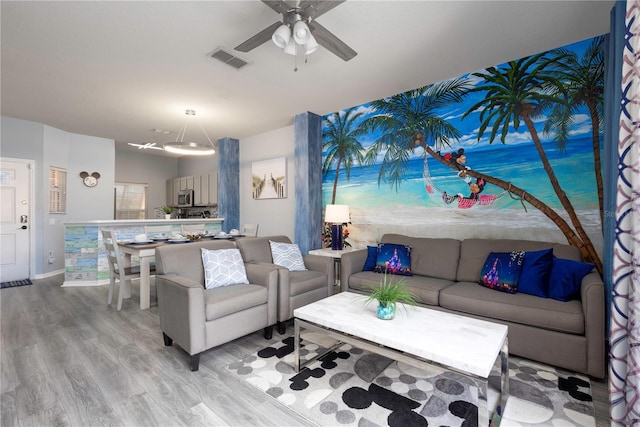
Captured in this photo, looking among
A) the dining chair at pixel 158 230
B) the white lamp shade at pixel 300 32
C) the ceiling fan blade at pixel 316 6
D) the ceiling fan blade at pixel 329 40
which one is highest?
the ceiling fan blade at pixel 316 6

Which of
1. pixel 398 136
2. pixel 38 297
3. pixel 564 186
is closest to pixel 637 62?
pixel 564 186

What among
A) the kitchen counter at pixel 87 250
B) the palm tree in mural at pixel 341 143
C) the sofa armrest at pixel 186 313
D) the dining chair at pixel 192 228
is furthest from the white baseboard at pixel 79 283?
the palm tree in mural at pixel 341 143

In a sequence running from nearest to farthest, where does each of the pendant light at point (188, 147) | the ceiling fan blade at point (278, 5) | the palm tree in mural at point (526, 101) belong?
the ceiling fan blade at point (278, 5) → the palm tree in mural at point (526, 101) → the pendant light at point (188, 147)

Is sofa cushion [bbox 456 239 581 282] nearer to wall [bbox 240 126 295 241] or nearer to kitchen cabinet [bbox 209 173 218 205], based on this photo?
wall [bbox 240 126 295 241]

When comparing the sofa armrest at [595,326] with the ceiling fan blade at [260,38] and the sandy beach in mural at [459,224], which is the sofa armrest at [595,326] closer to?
the sandy beach in mural at [459,224]

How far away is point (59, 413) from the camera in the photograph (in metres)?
1.77

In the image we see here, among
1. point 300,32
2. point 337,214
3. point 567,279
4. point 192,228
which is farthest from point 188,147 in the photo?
point 567,279

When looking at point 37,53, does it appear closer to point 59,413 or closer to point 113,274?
point 113,274

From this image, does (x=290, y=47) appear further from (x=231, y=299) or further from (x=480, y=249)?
(x=480, y=249)

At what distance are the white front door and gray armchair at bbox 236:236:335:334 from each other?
14.9 ft

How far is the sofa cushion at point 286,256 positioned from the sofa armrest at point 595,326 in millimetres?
2478

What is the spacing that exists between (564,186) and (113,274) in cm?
517

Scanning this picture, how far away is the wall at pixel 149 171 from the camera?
7.67 m

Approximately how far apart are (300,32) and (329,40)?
0.32 m
